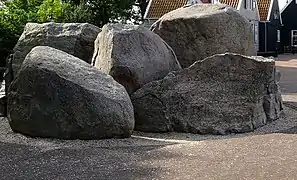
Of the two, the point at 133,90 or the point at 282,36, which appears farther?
the point at 282,36

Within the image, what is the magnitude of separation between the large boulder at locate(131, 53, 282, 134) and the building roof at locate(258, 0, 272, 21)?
36.0 metres

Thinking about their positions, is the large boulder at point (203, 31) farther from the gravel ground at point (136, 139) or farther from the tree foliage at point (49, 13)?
the tree foliage at point (49, 13)

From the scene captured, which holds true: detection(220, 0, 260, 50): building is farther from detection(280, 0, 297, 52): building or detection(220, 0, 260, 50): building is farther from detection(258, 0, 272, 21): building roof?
detection(280, 0, 297, 52): building

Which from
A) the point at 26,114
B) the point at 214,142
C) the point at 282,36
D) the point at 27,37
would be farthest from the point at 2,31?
the point at 282,36

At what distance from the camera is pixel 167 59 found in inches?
410

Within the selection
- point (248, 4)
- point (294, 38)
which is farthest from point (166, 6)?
point (294, 38)

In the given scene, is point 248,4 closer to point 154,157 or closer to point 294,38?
point 294,38

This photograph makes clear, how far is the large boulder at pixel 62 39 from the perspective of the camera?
10539mm

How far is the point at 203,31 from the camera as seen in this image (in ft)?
37.6

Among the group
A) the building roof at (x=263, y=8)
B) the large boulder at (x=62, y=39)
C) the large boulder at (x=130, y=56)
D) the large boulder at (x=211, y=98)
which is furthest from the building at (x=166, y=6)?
the large boulder at (x=211, y=98)

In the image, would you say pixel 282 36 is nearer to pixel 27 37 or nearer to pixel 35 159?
pixel 27 37

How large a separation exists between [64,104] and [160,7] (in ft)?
103

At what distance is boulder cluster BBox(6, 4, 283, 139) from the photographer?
312 inches

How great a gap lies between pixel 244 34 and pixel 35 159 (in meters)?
6.79
